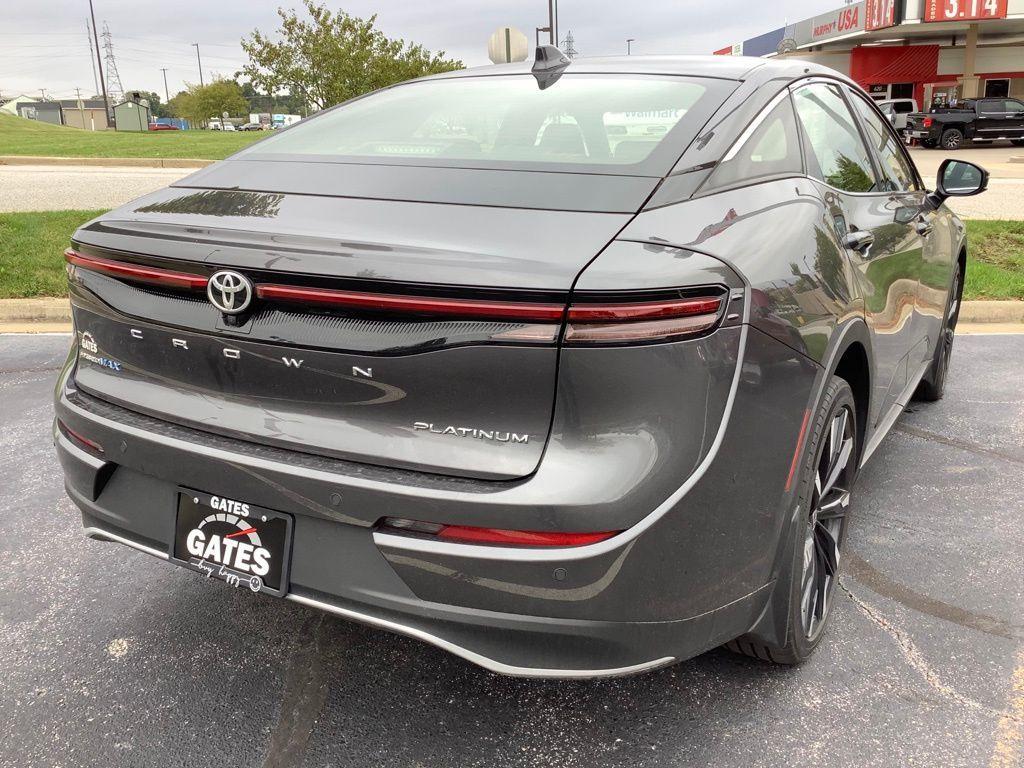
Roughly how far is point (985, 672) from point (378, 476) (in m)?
1.77

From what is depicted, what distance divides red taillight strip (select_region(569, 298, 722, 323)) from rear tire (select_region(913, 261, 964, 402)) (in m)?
2.98

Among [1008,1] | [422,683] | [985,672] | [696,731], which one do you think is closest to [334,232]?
[422,683]

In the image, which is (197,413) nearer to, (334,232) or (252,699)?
(334,232)

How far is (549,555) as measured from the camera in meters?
1.71

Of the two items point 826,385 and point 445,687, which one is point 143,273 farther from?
point 826,385

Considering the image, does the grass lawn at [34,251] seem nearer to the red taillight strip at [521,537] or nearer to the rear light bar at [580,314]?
the rear light bar at [580,314]

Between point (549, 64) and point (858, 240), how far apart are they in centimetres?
117

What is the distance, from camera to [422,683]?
2.41 m

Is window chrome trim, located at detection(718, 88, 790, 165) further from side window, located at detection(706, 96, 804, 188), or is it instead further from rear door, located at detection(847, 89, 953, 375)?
rear door, located at detection(847, 89, 953, 375)

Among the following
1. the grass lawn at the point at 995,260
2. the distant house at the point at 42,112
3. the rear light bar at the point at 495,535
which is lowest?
the grass lawn at the point at 995,260

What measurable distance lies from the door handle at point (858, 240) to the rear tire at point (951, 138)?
29.6 metres

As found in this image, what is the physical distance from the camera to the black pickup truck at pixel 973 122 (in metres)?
28.0

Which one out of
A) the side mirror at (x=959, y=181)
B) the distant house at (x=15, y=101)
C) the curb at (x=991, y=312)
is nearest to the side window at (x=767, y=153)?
the side mirror at (x=959, y=181)

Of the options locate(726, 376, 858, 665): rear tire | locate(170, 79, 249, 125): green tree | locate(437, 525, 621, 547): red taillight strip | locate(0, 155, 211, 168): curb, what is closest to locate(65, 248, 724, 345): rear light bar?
locate(437, 525, 621, 547): red taillight strip
